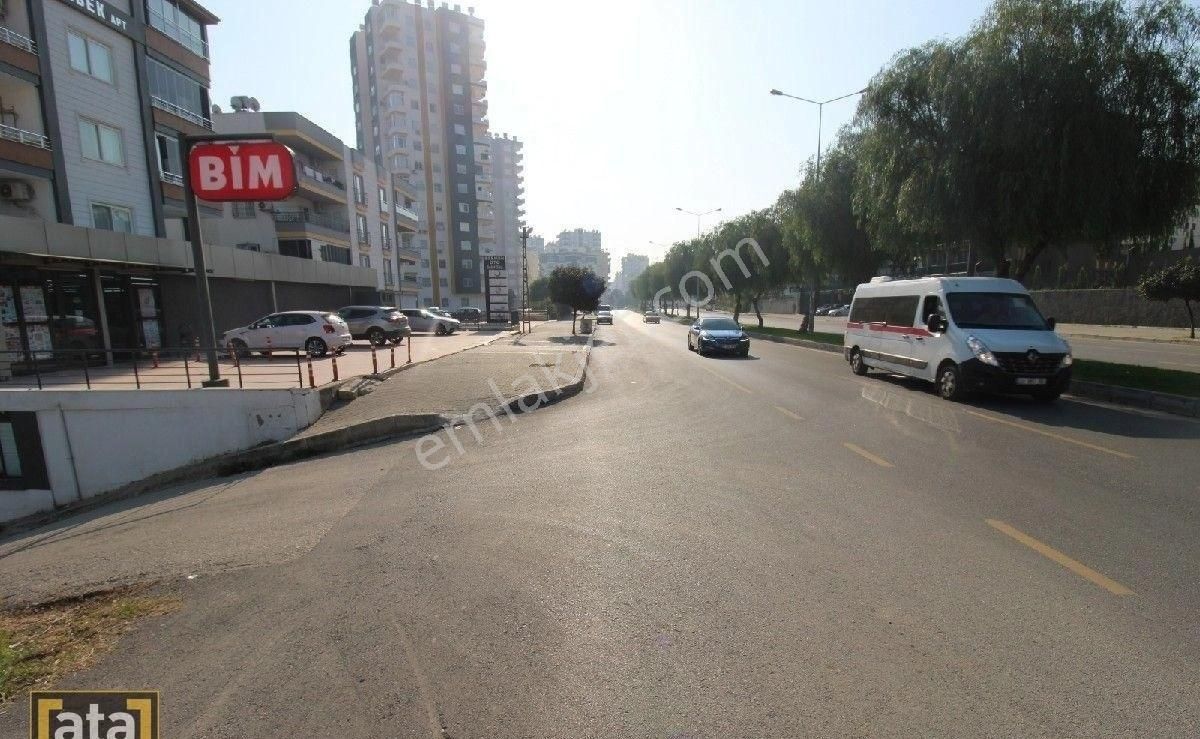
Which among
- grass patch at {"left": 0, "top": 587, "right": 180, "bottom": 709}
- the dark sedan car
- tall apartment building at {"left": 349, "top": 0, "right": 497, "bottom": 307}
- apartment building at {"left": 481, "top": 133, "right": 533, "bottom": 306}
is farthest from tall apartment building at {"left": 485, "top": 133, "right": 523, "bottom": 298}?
grass patch at {"left": 0, "top": 587, "right": 180, "bottom": 709}

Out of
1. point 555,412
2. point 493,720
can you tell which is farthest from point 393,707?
point 555,412

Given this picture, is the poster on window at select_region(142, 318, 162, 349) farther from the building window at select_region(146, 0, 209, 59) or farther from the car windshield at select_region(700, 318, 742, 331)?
the car windshield at select_region(700, 318, 742, 331)

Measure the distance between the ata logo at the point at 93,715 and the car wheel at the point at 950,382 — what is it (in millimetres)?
11638

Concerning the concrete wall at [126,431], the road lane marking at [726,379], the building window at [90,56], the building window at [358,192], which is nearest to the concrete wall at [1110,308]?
the road lane marking at [726,379]

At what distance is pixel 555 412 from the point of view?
10.6 m

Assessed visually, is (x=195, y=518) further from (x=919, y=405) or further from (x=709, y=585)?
(x=919, y=405)

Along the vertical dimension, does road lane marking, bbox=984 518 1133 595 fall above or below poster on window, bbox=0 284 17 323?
below

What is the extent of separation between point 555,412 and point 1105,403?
399 inches

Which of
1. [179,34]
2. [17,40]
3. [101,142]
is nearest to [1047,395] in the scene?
[17,40]

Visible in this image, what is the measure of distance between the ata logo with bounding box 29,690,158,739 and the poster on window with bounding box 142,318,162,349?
21118mm

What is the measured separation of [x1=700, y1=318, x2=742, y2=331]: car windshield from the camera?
20.5 m

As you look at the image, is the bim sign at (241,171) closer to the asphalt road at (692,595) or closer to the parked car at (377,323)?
the asphalt road at (692,595)

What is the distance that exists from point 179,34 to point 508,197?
9719 cm

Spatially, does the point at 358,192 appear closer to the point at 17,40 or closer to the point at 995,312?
the point at 17,40
